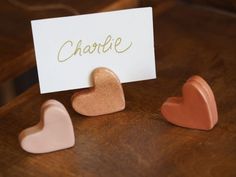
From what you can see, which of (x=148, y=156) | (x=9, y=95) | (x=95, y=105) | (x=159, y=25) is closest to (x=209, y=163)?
(x=148, y=156)

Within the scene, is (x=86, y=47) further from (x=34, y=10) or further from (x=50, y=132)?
(x=34, y=10)

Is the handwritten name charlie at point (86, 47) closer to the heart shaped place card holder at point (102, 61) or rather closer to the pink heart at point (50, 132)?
the heart shaped place card holder at point (102, 61)

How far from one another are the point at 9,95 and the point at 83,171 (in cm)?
114

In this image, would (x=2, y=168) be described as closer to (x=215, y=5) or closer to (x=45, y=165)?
(x=45, y=165)

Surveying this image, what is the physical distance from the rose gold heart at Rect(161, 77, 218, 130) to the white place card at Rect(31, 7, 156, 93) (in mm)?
114

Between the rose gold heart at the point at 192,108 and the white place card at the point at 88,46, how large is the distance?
0.37 ft

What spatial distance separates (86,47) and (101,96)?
0.09m

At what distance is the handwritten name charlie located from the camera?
857 mm

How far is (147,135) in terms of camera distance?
32.5 inches

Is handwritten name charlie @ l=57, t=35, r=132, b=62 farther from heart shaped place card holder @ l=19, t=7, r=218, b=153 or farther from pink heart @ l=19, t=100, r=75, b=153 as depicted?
pink heart @ l=19, t=100, r=75, b=153

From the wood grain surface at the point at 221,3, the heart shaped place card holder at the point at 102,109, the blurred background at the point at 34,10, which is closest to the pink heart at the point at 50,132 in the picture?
the heart shaped place card holder at the point at 102,109

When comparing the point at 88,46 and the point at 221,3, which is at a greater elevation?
the point at 88,46

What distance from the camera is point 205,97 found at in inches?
31.3

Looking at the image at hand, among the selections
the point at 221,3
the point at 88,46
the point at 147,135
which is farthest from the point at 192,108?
the point at 221,3
